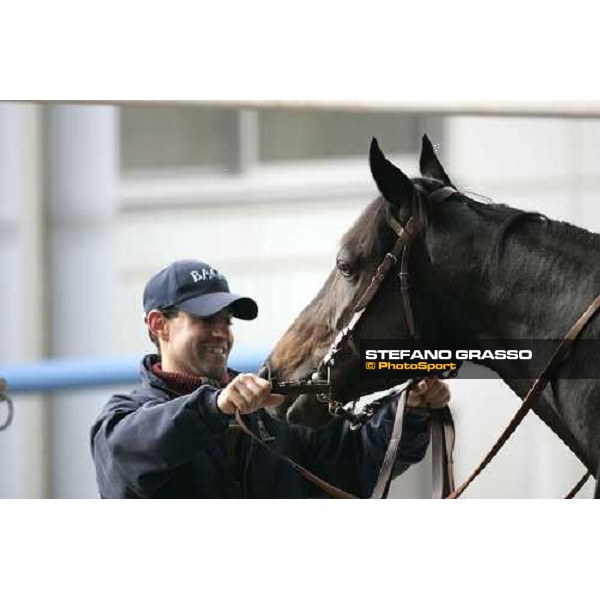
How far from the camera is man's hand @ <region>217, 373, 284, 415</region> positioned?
2.70m

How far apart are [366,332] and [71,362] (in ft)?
2.54

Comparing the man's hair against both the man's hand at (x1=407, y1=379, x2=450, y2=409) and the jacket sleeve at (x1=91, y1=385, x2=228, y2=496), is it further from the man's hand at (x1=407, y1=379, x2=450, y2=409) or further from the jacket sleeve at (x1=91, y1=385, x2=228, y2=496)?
the man's hand at (x1=407, y1=379, x2=450, y2=409)

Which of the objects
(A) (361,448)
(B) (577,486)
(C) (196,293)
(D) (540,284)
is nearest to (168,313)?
(C) (196,293)

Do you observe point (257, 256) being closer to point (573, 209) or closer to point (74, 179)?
point (74, 179)

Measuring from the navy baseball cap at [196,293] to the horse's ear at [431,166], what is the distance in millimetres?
491

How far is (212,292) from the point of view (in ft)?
9.89

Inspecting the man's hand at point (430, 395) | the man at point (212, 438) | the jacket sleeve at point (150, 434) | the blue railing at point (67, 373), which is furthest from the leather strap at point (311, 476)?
the blue railing at point (67, 373)

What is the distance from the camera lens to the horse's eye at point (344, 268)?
281 cm

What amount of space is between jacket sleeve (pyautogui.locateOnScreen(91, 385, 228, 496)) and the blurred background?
221 millimetres

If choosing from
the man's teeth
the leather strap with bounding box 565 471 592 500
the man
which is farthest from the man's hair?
the leather strap with bounding box 565 471 592 500

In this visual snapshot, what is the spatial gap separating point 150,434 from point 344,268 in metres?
0.54

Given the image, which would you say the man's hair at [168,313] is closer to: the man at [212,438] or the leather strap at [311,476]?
the man at [212,438]

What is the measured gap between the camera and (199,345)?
9.78ft
